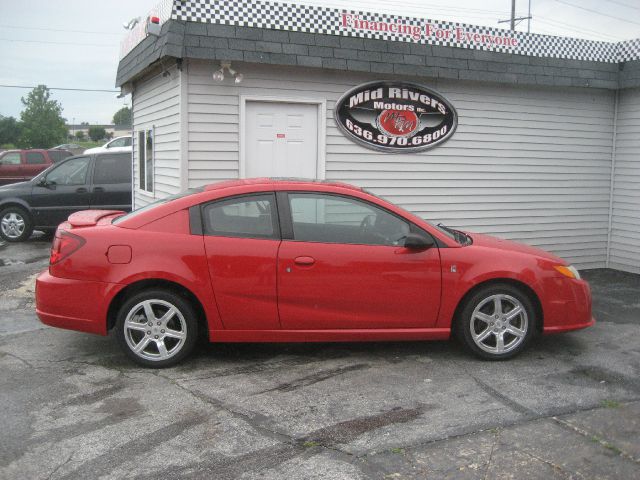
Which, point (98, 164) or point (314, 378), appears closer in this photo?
point (314, 378)

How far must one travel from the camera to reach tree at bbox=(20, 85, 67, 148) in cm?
7250

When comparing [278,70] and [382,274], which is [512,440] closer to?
[382,274]

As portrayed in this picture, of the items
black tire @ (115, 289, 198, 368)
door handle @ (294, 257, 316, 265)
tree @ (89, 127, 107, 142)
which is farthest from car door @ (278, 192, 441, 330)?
tree @ (89, 127, 107, 142)

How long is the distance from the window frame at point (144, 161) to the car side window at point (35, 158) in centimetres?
1251

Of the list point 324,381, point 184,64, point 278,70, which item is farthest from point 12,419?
point 278,70

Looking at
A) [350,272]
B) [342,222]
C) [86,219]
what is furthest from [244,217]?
[86,219]

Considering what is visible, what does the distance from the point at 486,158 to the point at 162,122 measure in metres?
4.48

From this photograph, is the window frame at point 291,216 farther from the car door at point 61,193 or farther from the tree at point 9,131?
the tree at point 9,131

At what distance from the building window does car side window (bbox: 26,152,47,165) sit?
12733mm

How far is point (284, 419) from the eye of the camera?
14.7 feet

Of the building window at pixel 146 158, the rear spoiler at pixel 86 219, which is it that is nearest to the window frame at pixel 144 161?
the building window at pixel 146 158

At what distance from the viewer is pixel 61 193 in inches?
511

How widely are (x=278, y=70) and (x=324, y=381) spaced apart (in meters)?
4.42

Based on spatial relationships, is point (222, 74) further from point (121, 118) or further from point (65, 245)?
point (121, 118)
